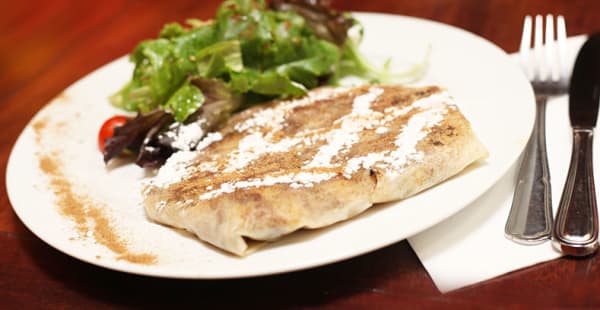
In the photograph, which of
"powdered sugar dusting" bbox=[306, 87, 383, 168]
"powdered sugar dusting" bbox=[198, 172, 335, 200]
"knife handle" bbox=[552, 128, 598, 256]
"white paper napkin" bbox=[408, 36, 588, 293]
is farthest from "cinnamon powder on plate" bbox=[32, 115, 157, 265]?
"knife handle" bbox=[552, 128, 598, 256]

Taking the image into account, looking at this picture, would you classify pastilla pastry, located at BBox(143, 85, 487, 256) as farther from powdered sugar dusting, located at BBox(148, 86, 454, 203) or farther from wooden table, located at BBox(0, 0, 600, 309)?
wooden table, located at BBox(0, 0, 600, 309)

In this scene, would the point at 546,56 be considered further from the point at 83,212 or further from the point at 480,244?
the point at 83,212

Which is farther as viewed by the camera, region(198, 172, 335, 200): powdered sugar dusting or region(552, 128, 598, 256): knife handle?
region(198, 172, 335, 200): powdered sugar dusting

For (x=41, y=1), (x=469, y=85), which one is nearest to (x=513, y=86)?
(x=469, y=85)

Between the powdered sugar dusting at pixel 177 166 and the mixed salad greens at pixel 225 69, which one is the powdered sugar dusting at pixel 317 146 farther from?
the mixed salad greens at pixel 225 69

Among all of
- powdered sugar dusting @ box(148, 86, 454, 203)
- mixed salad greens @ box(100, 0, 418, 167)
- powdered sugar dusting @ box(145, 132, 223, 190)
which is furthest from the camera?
mixed salad greens @ box(100, 0, 418, 167)

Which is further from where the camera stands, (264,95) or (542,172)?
(264,95)

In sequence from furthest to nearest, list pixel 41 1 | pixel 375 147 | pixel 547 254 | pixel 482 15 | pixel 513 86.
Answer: pixel 41 1, pixel 482 15, pixel 513 86, pixel 375 147, pixel 547 254

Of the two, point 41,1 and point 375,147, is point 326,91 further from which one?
point 41,1
